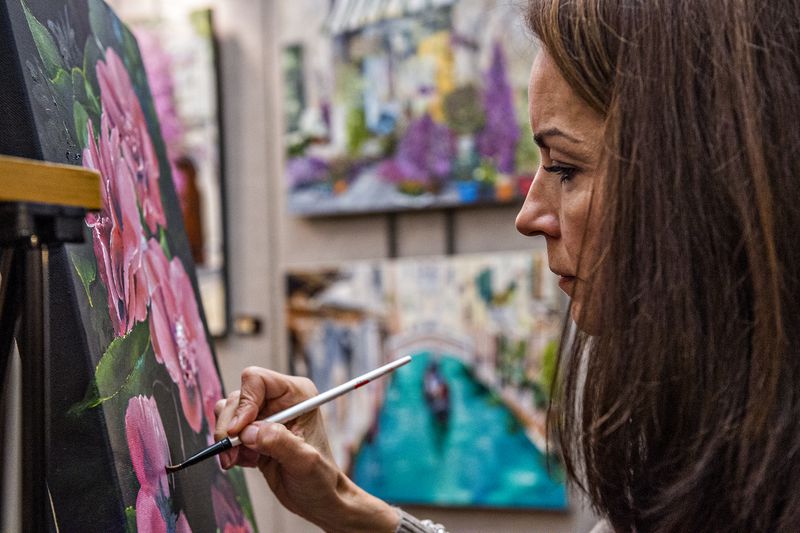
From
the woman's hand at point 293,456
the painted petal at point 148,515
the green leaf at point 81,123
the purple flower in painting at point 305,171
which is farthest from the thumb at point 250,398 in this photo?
the purple flower in painting at point 305,171

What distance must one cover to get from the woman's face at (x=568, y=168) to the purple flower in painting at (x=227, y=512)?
381 mm

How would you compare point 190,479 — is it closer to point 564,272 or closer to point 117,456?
point 117,456

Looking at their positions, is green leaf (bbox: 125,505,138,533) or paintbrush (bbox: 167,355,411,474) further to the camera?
paintbrush (bbox: 167,355,411,474)

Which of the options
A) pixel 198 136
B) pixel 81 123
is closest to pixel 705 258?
pixel 81 123

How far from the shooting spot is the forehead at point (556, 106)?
2.19 ft

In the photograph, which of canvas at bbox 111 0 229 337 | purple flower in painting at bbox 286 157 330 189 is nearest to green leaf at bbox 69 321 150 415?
purple flower in painting at bbox 286 157 330 189

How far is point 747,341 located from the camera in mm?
605

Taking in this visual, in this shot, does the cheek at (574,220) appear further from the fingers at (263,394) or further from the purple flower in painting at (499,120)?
the purple flower in painting at (499,120)

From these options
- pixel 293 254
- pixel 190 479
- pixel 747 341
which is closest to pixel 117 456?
pixel 190 479

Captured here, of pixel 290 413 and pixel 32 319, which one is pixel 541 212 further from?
pixel 32 319

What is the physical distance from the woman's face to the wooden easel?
36 cm

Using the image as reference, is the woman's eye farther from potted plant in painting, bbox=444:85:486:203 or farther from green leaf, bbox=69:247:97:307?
potted plant in painting, bbox=444:85:486:203

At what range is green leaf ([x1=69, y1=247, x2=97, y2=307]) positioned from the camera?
0.60 meters

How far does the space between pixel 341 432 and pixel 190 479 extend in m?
1.46
